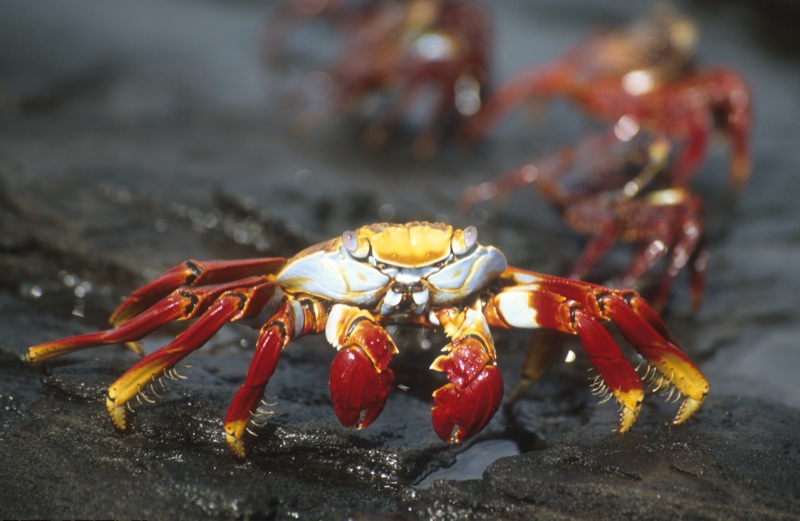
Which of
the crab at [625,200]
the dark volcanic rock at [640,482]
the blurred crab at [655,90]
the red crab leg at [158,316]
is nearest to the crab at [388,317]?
the red crab leg at [158,316]

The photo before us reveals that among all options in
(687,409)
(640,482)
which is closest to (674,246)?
(687,409)

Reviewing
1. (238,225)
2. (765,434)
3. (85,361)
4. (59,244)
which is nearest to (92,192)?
(59,244)

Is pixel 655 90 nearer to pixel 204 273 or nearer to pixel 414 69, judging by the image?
pixel 414 69

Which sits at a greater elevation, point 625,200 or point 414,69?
point 414,69

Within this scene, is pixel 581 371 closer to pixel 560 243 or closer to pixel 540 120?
pixel 560 243

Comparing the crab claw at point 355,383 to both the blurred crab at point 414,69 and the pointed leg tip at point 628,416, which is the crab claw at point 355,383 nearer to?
the pointed leg tip at point 628,416
